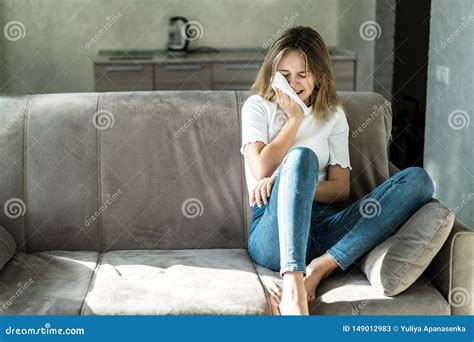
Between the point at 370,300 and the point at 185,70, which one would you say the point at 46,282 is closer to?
the point at 370,300

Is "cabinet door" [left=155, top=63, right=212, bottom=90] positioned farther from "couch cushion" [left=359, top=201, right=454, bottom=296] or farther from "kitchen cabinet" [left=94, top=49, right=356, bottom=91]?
"couch cushion" [left=359, top=201, right=454, bottom=296]

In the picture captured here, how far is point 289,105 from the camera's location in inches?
90.4

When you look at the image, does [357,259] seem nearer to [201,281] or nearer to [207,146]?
[201,281]

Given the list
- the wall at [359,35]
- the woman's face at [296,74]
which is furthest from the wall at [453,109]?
the woman's face at [296,74]

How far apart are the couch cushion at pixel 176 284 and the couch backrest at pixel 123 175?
3.0 inches

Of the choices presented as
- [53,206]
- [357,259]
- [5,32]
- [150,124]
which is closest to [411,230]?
[357,259]

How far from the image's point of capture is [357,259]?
2145 millimetres

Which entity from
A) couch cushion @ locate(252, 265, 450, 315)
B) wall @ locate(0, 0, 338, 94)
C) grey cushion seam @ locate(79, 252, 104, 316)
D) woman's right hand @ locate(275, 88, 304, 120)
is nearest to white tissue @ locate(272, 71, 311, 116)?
woman's right hand @ locate(275, 88, 304, 120)

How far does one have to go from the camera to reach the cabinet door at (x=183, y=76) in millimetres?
4062

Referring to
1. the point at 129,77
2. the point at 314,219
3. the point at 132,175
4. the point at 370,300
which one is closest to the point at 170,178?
the point at 132,175

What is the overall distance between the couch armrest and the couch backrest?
44cm

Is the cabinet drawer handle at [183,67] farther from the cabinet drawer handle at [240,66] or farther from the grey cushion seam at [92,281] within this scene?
the grey cushion seam at [92,281]

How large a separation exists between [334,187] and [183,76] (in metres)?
1.94

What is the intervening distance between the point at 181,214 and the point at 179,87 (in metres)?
1.80
